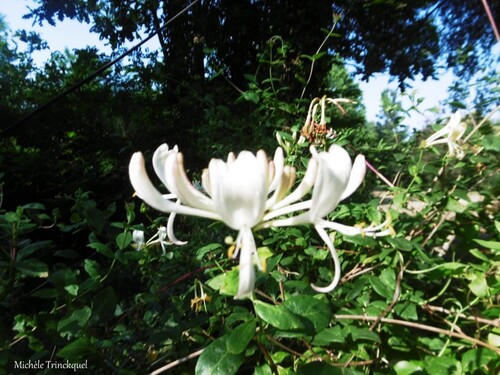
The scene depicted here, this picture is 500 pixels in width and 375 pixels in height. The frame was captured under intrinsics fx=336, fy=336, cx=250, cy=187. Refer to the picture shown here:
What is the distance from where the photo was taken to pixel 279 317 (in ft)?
1.38

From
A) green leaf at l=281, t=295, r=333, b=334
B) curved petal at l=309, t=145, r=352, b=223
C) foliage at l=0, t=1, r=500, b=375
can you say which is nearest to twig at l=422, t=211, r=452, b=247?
foliage at l=0, t=1, r=500, b=375

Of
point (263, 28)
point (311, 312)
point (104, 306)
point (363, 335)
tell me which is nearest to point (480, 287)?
point (363, 335)

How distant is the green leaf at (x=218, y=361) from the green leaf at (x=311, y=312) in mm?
92

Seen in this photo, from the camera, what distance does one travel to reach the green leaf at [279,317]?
1.35ft

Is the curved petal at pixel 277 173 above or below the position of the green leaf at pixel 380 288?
above

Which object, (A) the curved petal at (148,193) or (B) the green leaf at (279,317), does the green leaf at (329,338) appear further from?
(A) the curved petal at (148,193)

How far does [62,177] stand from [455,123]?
2.11 metres

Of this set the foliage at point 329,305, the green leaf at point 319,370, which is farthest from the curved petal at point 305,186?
the green leaf at point 319,370

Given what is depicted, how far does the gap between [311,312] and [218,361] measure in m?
0.13

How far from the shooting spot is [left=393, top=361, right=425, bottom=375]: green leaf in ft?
1.75

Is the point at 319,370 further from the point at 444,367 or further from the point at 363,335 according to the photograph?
the point at 444,367

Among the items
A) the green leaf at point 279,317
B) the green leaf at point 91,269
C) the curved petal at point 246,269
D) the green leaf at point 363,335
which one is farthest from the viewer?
the green leaf at point 91,269

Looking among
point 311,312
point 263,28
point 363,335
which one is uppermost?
point 263,28

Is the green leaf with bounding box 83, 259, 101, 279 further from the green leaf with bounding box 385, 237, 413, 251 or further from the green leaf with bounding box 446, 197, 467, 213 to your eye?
the green leaf with bounding box 446, 197, 467, 213
